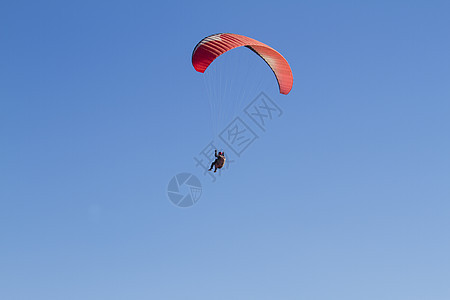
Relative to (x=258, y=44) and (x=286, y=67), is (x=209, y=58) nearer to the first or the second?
(x=258, y=44)

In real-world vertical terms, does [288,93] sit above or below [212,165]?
above

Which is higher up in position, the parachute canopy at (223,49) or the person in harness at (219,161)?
the parachute canopy at (223,49)

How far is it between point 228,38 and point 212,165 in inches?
259

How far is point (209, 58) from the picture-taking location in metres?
36.6

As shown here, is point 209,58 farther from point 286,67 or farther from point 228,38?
point 286,67

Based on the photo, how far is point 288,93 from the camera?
40.9 metres

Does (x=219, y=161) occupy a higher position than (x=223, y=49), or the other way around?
(x=223, y=49)

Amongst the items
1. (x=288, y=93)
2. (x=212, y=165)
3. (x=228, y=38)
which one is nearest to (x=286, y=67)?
(x=288, y=93)

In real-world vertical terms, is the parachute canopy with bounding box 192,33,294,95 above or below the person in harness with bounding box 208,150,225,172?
above

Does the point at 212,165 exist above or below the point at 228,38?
below

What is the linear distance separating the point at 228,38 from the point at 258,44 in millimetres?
1591

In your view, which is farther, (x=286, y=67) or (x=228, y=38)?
(x=286, y=67)

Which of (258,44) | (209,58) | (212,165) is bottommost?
(212,165)

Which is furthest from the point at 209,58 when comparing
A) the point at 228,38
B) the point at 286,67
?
the point at 286,67
